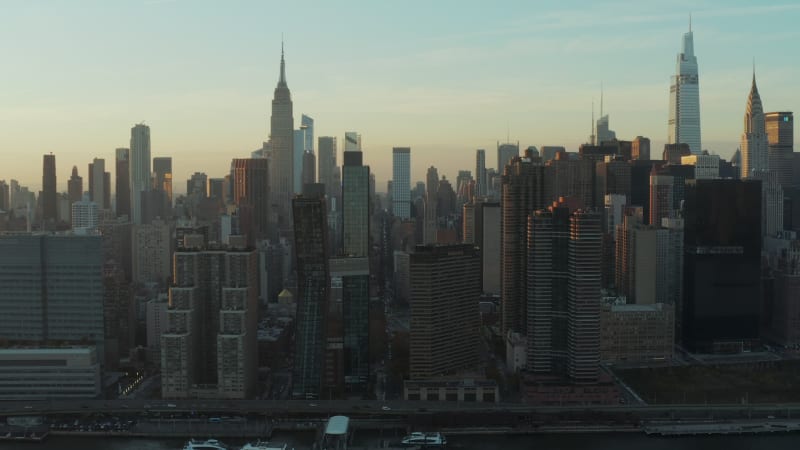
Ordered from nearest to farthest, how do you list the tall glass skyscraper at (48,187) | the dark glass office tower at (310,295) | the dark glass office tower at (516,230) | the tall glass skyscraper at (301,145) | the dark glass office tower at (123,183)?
the dark glass office tower at (310,295)
the dark glass office tower at (516,230)
the tall glass skyscraper at (48,187)
the dark glass office tower at (123,183)
the tall glass skyscraper at (301,145)

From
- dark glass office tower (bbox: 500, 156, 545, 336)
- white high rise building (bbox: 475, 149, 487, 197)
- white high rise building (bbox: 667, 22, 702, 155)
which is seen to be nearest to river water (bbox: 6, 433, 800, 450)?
dark glass office tower (bbox: 500, 156, 545, 336)

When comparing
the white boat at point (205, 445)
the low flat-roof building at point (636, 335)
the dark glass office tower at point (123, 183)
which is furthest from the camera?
the dark glass office tower at point (123, 183)

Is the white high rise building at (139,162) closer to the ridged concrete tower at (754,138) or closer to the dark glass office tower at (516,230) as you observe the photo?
the dark glass office tower at (516,230)

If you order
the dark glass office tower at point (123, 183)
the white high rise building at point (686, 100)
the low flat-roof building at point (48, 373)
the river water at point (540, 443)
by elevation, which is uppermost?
the white high rise building at point (686, 100)

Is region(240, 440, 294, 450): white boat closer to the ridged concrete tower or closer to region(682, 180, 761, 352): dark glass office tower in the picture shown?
region(682, 180, 761, 352): dark glass office tower

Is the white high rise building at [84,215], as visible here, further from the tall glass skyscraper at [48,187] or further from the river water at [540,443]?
the river water at [540,443]

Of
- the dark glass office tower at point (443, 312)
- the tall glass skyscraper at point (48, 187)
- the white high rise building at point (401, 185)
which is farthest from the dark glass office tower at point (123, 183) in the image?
the dark glass office tower at point (443, 312)

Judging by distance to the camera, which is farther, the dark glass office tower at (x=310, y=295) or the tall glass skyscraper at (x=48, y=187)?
the tall glass skyscraper at (x=48, y=187)

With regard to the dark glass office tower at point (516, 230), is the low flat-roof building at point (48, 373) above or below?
below
